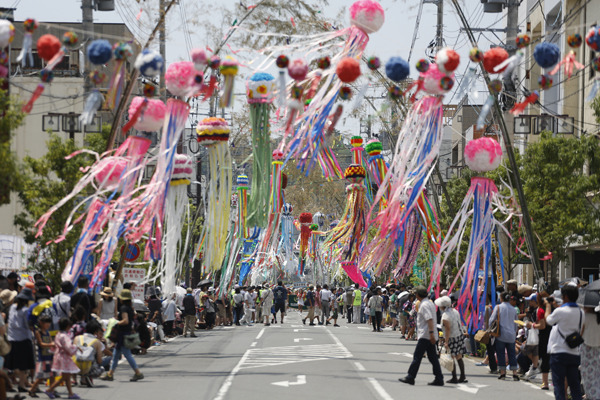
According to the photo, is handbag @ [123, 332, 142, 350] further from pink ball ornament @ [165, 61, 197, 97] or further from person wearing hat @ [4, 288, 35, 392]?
pink ball ornament @ [165, 61, 197, 97]

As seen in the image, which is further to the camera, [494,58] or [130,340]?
[130,340]

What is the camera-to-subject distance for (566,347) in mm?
14516

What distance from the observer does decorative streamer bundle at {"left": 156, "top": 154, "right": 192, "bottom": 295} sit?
18.2 metres

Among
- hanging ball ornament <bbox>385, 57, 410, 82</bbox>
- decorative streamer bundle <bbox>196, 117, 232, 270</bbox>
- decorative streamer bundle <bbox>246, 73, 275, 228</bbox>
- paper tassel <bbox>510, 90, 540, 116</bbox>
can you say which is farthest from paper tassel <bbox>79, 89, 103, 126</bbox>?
paper tassel <bbox>510, 90, 540, 116</bbox>

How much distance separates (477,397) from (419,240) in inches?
440

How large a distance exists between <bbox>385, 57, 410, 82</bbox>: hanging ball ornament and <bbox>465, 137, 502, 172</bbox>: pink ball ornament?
4.82m

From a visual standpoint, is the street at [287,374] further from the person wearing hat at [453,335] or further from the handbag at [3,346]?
the handbag at [3,346]

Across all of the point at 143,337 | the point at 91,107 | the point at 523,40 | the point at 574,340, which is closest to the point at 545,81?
the point at 523,40

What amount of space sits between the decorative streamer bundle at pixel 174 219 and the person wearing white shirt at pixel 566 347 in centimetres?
650

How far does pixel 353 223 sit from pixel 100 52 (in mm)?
17613

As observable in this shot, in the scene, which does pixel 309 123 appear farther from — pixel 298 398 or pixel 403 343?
pixel 403 343

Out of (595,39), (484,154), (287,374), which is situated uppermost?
(595,39)

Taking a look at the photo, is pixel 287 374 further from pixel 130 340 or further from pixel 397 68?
pixel 397 68

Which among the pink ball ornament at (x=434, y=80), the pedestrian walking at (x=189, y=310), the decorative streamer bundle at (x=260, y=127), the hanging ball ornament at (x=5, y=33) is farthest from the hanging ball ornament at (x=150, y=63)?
the pedestrian walking at (x=189, y=310)
